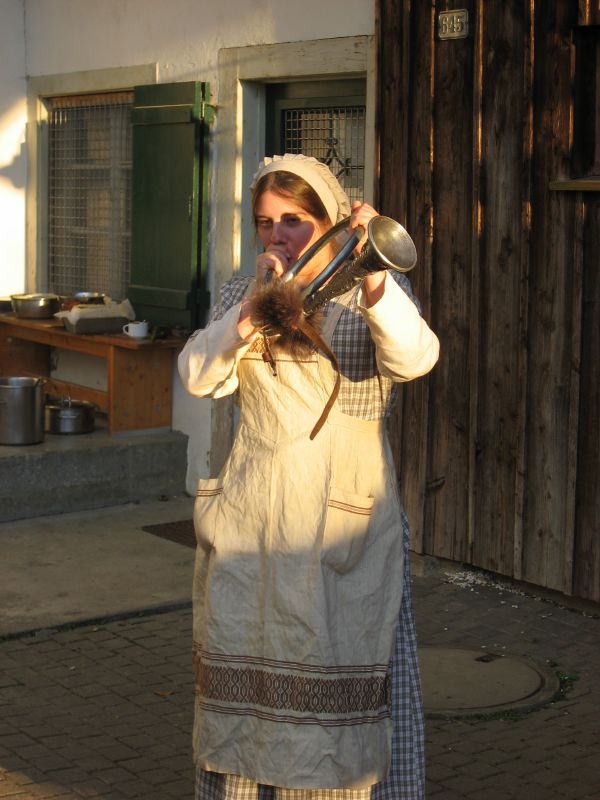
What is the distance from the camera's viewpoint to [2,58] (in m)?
9.66

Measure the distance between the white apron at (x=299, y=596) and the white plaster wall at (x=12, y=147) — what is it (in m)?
7.03

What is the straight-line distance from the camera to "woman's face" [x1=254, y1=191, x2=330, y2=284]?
3107 mm

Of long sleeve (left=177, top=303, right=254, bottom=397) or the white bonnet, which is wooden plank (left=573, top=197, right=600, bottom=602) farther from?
long sleeve (left=177, top=303, right=254, bottom=397)

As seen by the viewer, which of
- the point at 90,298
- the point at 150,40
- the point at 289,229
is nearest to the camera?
the point at 289,229

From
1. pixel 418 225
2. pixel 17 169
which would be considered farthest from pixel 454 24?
pixel 17 169

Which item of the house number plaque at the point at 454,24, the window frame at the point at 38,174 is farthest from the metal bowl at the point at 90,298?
the house number plaque at the point at 454,24

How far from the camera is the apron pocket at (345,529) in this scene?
305 cm

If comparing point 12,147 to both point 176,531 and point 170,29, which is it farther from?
→ point 176,531

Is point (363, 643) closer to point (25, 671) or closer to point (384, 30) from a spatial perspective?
point (25, 671)

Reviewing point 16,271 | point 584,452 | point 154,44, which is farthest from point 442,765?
point 16,271

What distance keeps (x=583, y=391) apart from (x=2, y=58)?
565cm

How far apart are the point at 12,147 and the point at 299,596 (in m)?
7.46

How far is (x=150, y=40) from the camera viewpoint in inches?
332

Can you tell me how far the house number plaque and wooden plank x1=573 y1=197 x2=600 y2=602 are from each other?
1.09 meters
